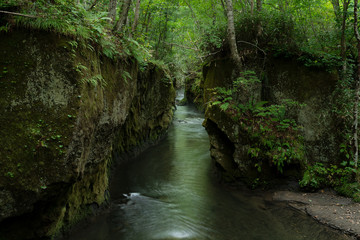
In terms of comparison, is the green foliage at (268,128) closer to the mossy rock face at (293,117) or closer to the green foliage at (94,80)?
the mossy rock face at (293,117)

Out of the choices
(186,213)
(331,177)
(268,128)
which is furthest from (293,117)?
(186,213)

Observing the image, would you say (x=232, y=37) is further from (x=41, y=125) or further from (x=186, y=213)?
(x=41, y=125)

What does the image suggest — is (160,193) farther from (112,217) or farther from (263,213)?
(263,213)

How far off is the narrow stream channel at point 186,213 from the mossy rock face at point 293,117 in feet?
4.06

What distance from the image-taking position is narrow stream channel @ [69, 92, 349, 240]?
556 cm

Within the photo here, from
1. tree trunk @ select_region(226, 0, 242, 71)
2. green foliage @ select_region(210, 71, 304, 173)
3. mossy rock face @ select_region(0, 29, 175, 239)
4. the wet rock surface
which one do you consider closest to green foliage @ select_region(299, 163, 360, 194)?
the wet rock surface

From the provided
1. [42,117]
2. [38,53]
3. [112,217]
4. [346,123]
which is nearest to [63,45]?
[38,53]

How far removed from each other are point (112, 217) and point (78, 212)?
1137 mm

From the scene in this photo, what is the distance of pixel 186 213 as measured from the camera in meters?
6.70

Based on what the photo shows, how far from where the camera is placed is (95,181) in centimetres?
602

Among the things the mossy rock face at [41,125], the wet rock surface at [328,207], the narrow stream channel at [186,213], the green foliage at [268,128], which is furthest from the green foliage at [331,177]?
the mossy rock face at [41,125]

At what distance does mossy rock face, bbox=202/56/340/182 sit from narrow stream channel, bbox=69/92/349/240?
4.06ft

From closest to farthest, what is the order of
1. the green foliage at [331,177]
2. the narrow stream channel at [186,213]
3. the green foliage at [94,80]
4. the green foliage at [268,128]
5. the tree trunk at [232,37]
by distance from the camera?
the green foliage at [94,80] < the narrow stream channel at [186,213] < the green foliage at [331,177] < the green foliage at [268,128] < the tree trunk at [232,37]

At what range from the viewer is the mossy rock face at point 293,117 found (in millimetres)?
7719
